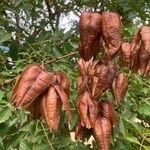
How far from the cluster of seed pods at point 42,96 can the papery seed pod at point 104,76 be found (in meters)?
0.10

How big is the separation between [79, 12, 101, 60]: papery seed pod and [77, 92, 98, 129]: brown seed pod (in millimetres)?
129

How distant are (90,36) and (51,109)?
0.85 feet

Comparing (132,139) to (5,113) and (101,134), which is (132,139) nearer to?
(5,113)

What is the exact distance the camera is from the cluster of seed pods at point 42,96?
149 cm

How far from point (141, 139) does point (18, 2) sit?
4.52ft

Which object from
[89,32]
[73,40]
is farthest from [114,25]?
[73,40]

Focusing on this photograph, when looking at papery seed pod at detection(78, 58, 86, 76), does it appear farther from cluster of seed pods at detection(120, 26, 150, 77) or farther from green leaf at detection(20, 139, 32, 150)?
green leaf at detection(20, 139, 32, 150)

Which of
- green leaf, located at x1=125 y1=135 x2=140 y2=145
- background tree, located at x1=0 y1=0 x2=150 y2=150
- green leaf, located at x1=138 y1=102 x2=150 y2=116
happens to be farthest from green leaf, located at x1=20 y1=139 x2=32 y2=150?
green leaf, located at x1=138 y1=102 x2=150 y2=116

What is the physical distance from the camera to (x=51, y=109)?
148 centimetres

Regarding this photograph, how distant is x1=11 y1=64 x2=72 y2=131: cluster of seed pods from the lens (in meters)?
1.49

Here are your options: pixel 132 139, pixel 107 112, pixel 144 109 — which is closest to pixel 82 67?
pixel 107 112

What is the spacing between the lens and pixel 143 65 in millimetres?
1625

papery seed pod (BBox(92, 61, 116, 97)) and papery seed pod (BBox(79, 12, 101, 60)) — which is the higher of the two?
papery seed pod (BBox(79, 12, 101, 60))

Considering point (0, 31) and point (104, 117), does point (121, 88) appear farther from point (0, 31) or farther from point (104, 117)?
point (0, 31)
